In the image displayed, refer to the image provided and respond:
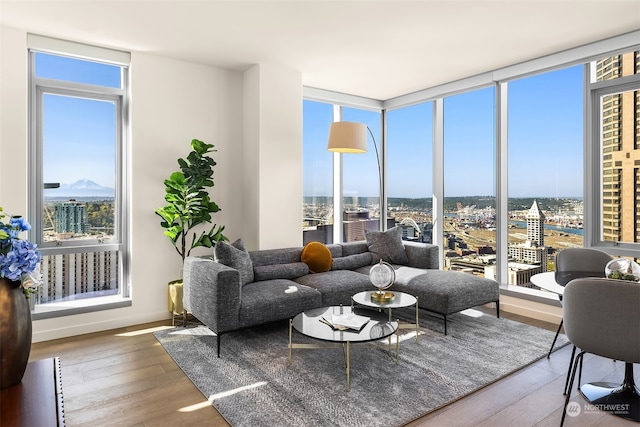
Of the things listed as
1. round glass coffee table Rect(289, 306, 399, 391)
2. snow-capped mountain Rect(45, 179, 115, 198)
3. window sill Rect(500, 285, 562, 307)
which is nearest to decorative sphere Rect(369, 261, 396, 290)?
round glass coffee table Rect(289, 306, 399, 391)

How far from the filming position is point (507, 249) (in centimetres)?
470

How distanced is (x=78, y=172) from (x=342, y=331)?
314cm

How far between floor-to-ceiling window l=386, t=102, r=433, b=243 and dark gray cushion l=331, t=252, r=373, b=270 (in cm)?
100

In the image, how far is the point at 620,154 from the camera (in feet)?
12.5

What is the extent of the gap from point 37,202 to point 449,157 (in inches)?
190

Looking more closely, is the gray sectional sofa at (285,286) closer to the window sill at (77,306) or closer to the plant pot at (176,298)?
the plant pot at (176,298)

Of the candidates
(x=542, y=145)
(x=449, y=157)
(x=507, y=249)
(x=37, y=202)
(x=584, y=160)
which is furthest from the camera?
(x=449, y=157)

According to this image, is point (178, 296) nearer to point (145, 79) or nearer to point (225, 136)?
point (225, 136)

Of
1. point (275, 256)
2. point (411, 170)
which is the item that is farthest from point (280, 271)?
point (411, 170)

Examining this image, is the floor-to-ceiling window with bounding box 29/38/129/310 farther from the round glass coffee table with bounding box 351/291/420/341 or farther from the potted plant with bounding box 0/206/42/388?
the potted plant with bounding box 0/206/42/388

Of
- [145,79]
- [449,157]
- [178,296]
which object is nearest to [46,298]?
[178,296]

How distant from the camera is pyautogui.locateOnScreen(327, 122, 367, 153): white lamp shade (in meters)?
3.95

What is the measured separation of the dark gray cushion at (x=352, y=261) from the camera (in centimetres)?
462

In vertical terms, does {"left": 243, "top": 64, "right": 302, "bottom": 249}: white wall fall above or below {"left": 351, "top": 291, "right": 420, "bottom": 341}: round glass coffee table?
above
